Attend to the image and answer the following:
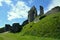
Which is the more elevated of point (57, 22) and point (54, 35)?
point (57, 22)

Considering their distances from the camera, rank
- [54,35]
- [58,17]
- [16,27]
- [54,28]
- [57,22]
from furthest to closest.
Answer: [16,27], [58,17], [57,22], [54,28], [54,35]

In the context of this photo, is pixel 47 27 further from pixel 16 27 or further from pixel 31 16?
pixel 31 16

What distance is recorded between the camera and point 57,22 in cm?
7888

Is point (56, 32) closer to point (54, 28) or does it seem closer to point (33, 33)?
point (54, 28)

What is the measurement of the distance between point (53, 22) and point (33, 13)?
62205mm

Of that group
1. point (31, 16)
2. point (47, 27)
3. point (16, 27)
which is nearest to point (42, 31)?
point (47, 27)

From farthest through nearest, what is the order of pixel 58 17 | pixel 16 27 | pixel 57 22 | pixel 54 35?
pixel 16 27 → pixel 58 17 → pixel 57 22 → pixel 54 35

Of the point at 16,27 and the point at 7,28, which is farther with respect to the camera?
the point at 7,28

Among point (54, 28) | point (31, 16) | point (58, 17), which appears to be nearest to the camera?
point (54, 28)

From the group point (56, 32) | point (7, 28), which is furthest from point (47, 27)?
point (7, 28)

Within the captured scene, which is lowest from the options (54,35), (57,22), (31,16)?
(54,35)

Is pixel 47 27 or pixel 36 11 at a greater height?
pixel 36 11

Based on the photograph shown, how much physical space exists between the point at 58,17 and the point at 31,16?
55297 mm

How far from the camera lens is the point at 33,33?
251 ft
